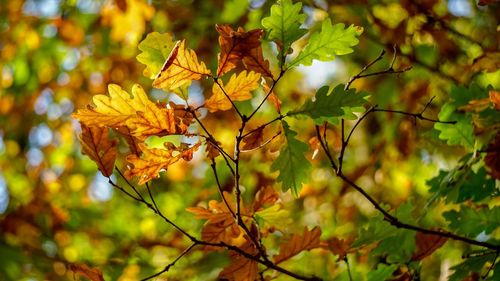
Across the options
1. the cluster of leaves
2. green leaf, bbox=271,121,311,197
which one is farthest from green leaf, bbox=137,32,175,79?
green leaf, bbox=271,121,311,197

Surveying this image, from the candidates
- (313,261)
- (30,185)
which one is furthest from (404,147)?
(30,185)

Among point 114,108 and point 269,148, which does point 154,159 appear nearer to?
point 114,108

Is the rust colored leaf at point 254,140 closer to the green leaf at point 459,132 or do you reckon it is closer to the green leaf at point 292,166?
the green leaf at point 292,166

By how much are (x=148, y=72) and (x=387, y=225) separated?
1.54 ft

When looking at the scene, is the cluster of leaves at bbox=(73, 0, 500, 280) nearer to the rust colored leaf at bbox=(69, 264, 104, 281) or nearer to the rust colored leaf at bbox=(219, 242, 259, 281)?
the rust colored leaf at bbox=(219, 242, 259, 281)

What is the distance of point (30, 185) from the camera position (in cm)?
412

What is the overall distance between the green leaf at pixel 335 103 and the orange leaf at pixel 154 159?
185 millimetres

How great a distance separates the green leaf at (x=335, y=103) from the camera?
87cm

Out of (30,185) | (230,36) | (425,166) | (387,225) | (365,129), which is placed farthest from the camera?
(30,185)

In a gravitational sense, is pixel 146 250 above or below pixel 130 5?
below

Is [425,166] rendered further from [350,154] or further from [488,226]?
[488,226]

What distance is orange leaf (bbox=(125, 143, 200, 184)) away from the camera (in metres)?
0.88

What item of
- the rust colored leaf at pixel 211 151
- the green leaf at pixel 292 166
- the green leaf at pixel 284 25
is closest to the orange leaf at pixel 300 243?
the green leaf at pixel 292 166

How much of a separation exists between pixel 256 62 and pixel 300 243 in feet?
1.12
